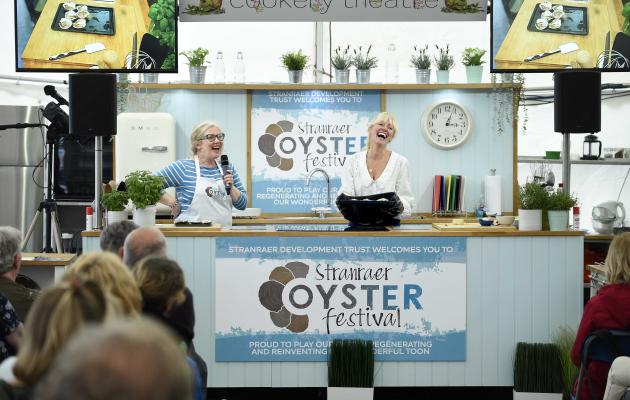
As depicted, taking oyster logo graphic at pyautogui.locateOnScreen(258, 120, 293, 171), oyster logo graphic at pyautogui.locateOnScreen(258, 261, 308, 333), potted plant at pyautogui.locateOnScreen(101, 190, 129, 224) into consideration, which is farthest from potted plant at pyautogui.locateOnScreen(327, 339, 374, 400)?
oyster logo graphic at pyautogui.locateOnScreen(258, 120, 293, 171)

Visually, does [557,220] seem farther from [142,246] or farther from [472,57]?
[142,246]

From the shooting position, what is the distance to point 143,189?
602cm

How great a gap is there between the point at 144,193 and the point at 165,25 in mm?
2246

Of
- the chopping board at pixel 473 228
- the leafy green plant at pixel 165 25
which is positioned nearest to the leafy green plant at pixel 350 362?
the chopping board at pixel 473 228

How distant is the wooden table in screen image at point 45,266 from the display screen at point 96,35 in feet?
7.11

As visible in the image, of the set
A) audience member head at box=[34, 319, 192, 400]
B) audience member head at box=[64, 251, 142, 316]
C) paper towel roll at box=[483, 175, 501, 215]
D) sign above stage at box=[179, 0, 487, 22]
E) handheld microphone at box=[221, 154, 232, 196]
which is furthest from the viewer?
paper towel roll at box=[483, 175, 501, 215]

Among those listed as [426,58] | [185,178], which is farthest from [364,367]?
[426,58]

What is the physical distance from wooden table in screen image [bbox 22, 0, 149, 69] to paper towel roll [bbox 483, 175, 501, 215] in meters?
2.92

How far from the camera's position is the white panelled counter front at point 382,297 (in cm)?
595

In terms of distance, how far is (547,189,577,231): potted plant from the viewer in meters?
6.07

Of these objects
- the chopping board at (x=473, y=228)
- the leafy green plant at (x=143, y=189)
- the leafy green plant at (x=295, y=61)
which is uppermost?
the leafy green plant at (x=295, y=61)

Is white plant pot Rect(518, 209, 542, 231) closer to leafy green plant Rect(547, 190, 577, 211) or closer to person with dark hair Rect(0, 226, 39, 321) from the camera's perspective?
leafy green plant Rect(547, 190, 577, 211)

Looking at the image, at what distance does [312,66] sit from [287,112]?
81 cm

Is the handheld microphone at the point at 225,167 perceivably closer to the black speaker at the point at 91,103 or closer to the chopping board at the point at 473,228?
the black speaker at the point at 91,103
